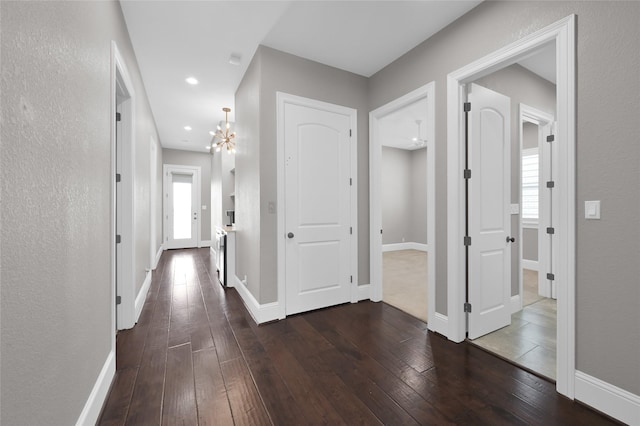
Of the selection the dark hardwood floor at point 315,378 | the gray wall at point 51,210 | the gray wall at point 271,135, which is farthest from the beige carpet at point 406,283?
the gray wall at point 51,210

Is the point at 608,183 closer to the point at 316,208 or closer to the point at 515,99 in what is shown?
the point at 515,99

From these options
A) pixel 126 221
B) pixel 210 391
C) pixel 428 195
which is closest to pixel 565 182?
pixel 428 195

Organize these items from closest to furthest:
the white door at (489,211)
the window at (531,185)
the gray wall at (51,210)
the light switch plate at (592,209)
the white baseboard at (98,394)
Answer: the gray wall at (51,210), the white baseboard at (98,394), the light switch plate at (592,209), the white door at (489,211), the window at (531,185)

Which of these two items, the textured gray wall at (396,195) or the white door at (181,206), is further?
the white door at (181,206)

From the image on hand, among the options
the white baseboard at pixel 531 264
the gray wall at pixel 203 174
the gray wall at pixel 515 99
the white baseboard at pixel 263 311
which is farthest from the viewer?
the gray wall at pixel 203 174

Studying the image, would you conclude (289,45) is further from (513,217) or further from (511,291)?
(511,291)

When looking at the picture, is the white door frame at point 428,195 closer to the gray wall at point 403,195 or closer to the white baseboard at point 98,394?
the white baseboard at point 98,394

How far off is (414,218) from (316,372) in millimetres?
6365

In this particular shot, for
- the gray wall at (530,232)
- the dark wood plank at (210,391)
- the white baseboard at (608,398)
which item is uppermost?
the gray wall at (530,232)

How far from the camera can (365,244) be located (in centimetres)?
336

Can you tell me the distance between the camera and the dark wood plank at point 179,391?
147 cm

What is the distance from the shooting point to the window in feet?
15.9

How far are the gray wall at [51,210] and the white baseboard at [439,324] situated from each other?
255 centimetres

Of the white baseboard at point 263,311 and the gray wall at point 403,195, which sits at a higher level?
the gray wall at point 403,195
